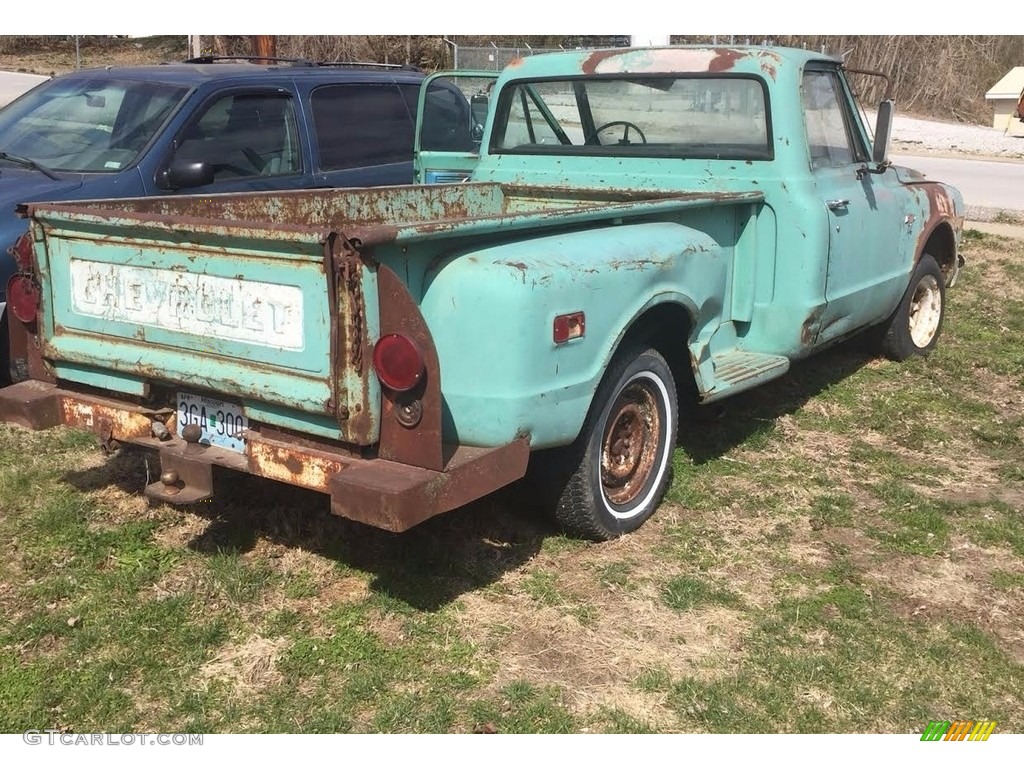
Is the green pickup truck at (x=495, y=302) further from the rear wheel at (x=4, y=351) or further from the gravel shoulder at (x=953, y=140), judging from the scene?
the gravel shoulder at (x=953, y=140)

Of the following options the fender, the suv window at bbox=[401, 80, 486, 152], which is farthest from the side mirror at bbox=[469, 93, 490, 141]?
the fender

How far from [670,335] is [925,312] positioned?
3.17 meters

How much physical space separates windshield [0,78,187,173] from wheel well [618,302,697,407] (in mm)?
3421

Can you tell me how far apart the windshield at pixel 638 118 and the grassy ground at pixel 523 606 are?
1580 millimetres

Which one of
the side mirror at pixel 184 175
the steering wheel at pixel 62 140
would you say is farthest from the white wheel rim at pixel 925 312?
the steering wheel at pixel 62 140

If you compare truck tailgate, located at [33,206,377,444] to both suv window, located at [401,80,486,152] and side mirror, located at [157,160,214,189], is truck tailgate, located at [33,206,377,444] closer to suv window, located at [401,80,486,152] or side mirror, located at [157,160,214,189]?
side mirror, located at [157,160,214,189]

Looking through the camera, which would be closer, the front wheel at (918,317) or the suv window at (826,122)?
the suv window at (826,122)

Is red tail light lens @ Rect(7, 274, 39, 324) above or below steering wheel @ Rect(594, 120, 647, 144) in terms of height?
below

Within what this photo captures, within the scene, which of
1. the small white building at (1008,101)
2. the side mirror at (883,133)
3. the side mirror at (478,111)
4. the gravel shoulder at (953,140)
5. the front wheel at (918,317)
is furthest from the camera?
the small white building at (1008,101)

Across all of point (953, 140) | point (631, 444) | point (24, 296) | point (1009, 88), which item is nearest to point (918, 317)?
point (631, 444)

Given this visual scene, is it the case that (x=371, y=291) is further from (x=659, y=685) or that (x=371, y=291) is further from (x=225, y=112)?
(x=225, y=112)

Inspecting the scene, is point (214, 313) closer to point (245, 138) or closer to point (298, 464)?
point (298, 464)

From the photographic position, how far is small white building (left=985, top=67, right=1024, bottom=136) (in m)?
25.9

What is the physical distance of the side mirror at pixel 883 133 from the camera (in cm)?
505
